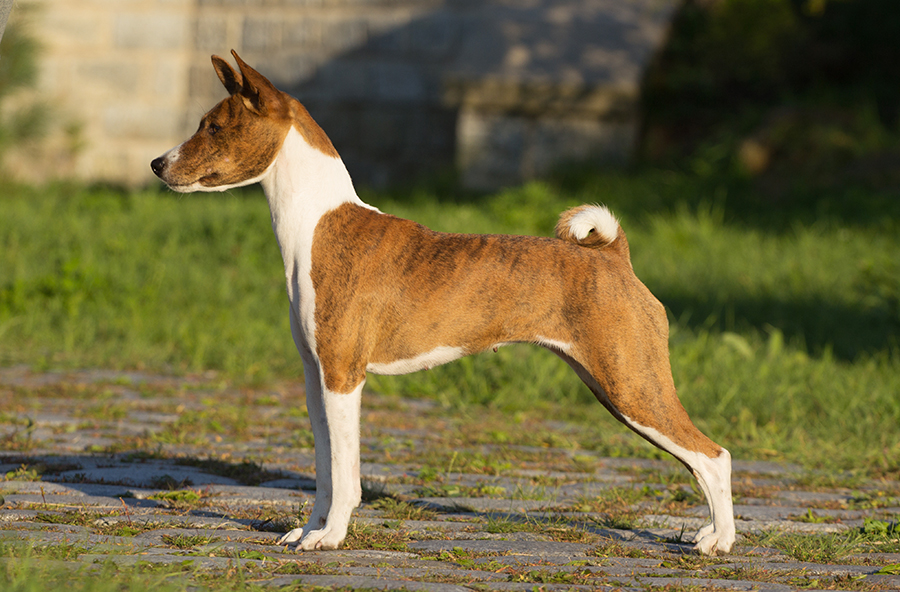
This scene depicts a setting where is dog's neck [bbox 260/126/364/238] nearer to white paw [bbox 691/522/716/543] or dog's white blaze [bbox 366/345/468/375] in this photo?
dog's white blaze [bbox 366/345/468/375]

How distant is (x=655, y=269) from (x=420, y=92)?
5434 millimetres

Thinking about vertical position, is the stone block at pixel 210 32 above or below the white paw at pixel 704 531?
above

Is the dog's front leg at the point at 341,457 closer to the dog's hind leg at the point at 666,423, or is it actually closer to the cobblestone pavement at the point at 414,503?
the cobblestone pavement at the point at 414,503

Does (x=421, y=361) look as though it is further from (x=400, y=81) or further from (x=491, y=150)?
(x=400, y=81)

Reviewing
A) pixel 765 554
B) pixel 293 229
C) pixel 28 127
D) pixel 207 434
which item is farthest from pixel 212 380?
pixel 28 127

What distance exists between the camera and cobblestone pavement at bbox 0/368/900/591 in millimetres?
3102

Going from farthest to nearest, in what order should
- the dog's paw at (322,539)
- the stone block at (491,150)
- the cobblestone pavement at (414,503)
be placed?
the stone block at (491,150) → the dog's paw at (322,539) → the cobblestone pavement at (414,503)

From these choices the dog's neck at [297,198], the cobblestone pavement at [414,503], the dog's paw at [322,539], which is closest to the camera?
the cobblestone pavement at [414,503]

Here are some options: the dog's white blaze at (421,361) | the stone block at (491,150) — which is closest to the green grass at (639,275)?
the stone block at (491,150)

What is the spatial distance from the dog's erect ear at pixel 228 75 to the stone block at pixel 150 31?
424 inches

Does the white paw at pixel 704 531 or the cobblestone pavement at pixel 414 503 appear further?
the white paw at pixel 704 531

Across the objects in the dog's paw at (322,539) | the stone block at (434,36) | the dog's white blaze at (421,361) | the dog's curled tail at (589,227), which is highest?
the stone block at (434,36)

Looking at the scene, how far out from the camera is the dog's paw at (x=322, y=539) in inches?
129

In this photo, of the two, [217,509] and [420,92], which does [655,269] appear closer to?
[420,92]
